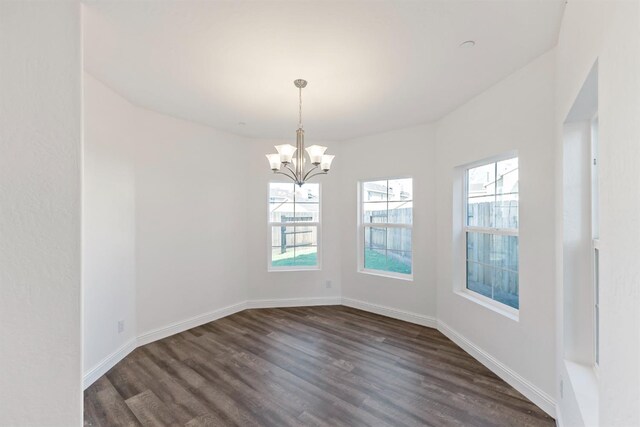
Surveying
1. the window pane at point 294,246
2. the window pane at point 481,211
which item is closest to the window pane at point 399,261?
the window pane at point 481,211

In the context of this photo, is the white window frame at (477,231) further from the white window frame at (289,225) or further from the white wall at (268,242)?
the white window frame at (289,225)

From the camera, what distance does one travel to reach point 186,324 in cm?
347

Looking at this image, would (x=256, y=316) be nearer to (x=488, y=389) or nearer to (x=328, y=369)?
(x=328, y=369)

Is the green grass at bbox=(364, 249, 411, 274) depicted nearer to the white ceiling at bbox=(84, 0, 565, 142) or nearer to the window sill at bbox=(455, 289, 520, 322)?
the window sill at bbox=(455, 289, 520, 322)

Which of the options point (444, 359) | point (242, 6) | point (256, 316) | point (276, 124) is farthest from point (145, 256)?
point (444, 359)

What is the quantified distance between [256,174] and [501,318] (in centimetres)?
348

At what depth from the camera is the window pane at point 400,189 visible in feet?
12.5

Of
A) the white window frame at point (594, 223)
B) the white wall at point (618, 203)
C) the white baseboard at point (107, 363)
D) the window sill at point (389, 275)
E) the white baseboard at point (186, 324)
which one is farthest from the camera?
the window sill at point (389, 275)

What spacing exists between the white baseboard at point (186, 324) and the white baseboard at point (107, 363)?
0.14 metres

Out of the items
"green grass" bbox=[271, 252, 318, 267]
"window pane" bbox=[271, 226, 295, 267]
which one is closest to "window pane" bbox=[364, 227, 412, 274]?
"green grass" bbox=[271, 252, 318, 267]

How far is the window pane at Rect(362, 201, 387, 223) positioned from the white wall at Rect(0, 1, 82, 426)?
3.41m

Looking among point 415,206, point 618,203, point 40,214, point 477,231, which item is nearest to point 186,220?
point 40,214

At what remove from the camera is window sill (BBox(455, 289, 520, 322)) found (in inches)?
93.5

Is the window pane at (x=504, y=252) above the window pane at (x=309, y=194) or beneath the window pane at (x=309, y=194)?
beneath
